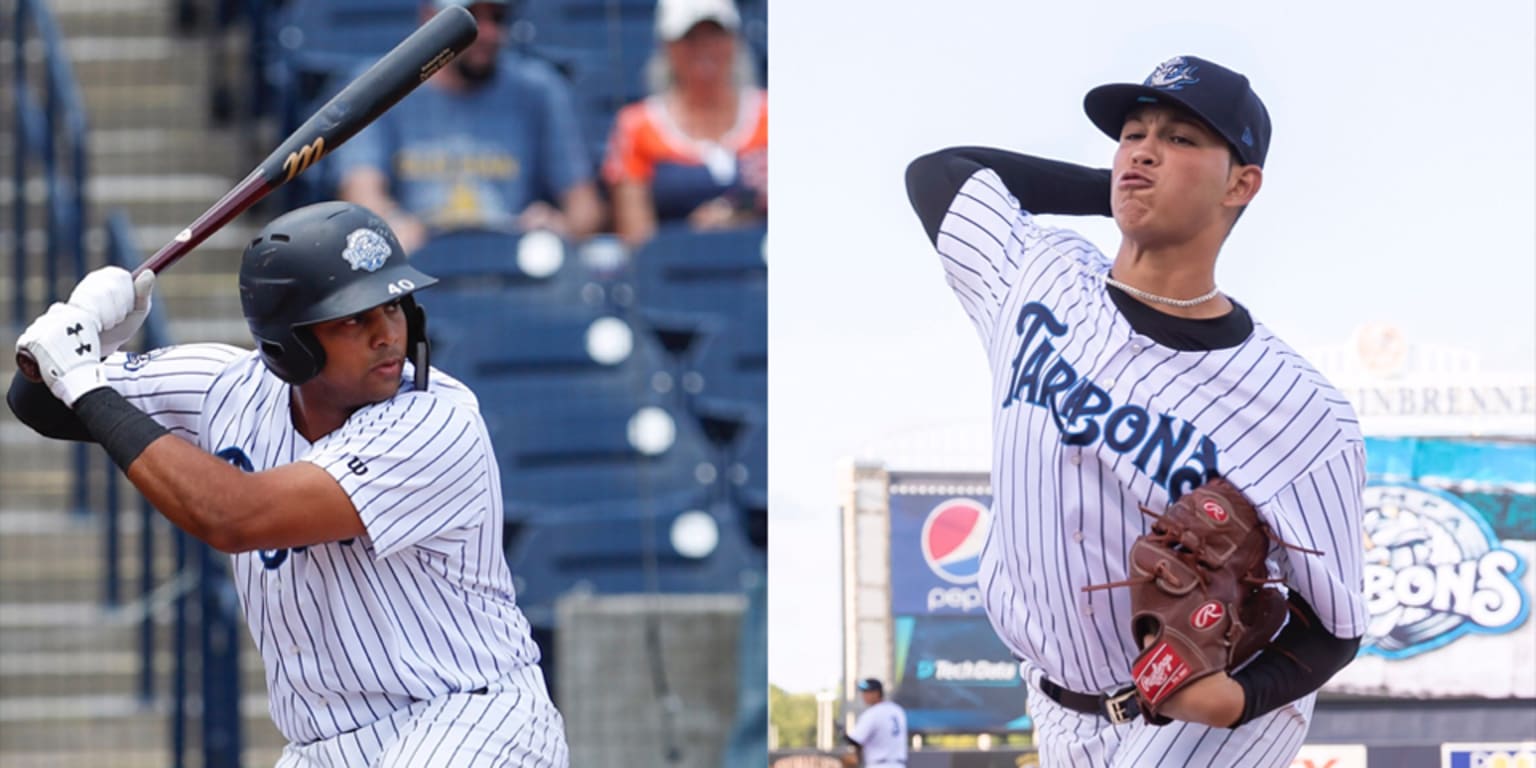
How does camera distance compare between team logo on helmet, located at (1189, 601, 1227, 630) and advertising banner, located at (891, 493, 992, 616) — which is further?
advertising banner, located at (891, 493, 992, 616)

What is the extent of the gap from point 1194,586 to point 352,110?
62.6 inches

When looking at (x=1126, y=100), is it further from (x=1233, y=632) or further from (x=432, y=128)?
(x=432, y=128)

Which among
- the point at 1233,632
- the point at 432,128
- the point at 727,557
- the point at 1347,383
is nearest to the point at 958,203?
the point at 1233,632

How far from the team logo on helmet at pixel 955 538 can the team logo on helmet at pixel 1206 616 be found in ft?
4.97

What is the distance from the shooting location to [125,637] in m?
6.11

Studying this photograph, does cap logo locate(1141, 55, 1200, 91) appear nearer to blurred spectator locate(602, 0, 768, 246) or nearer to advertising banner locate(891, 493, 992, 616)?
advertising banner locate(891, 493, 992, 616)

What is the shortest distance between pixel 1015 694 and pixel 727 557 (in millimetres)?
1543

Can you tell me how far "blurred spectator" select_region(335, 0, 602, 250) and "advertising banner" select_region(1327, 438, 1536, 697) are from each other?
106 inches

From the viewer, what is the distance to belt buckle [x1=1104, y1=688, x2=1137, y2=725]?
290cm

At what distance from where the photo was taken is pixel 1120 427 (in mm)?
2883

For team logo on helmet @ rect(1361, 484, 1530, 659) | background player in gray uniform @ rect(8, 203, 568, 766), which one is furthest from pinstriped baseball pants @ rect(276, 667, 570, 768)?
team logo on helmet @ rect(1361, 484, 1530, 659)

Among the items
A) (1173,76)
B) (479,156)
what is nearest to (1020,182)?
(1173,76)

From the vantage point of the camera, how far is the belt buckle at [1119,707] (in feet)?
9.51

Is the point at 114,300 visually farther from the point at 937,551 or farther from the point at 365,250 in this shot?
the point at 937,551
